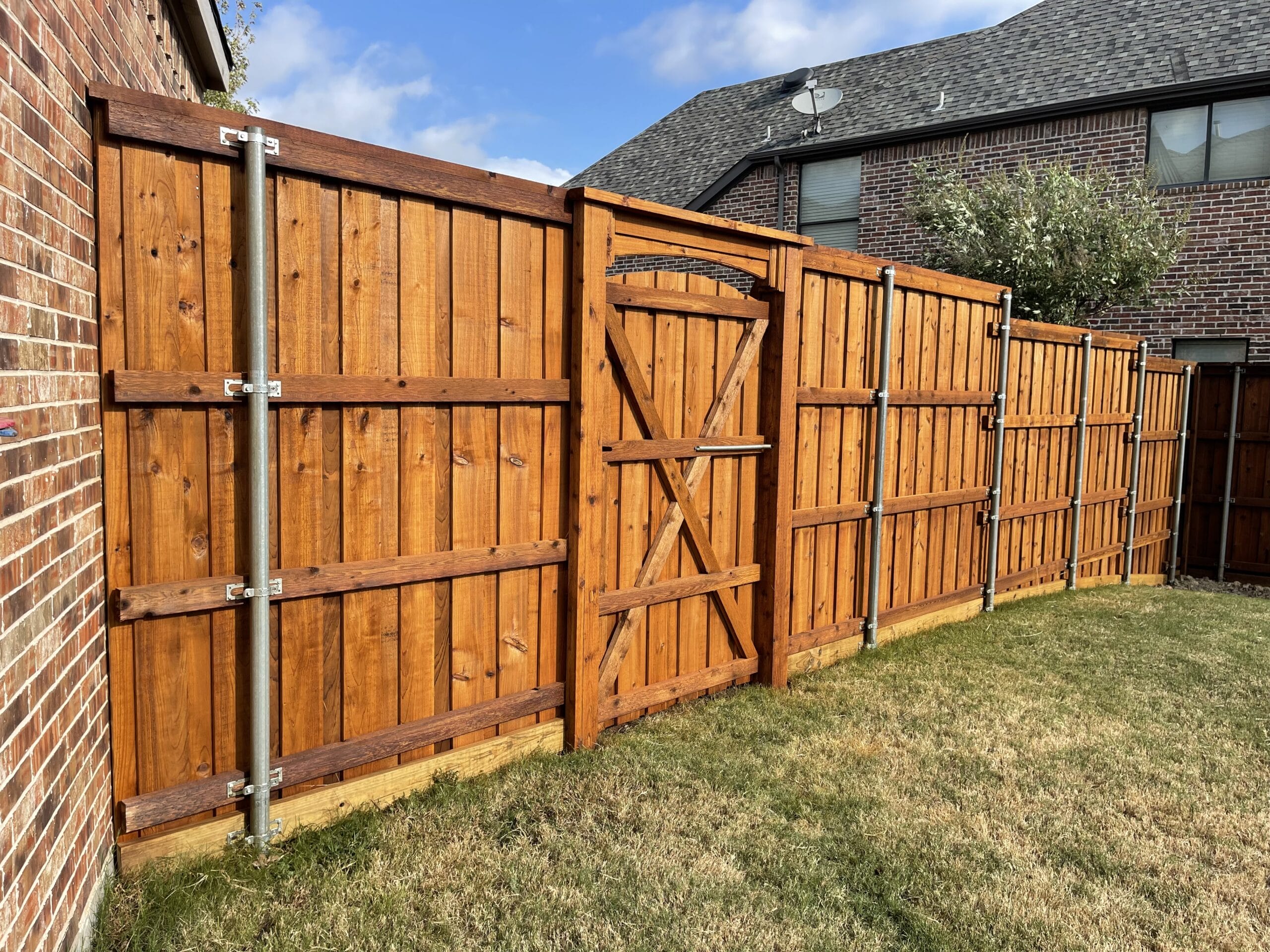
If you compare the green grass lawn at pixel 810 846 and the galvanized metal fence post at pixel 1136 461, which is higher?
the galvanized metal fence post at pixel 1136 461

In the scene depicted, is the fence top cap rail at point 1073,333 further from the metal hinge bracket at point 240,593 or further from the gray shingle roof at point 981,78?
the metal hinge bracket at point 240,593

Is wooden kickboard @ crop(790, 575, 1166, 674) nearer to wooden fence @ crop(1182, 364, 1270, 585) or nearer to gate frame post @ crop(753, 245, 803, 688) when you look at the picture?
gate frame post @ crop(753, 245, 803, 688)

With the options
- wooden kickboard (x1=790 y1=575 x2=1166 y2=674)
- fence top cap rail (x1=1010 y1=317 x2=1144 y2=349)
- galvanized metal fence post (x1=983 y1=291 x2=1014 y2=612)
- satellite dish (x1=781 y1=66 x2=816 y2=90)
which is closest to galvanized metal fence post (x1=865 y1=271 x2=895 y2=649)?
wooden kickboard (x1=790 y1=575 x2=1166 y2=674)

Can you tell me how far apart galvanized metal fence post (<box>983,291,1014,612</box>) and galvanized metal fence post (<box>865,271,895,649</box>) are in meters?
1.67

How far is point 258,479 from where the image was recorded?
3.04m

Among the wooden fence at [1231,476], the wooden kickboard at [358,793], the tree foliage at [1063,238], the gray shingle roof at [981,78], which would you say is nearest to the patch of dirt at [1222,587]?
the wooden fence at [1231,476]

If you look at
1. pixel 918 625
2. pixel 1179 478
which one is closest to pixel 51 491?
pixel 918 625

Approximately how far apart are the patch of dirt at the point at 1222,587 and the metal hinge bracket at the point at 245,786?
9826 millimetres

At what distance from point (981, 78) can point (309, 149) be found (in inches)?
569

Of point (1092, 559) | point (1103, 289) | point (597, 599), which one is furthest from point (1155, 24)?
point (597, 599)

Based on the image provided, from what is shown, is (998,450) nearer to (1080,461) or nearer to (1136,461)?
(1080,461)

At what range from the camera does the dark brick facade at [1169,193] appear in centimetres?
1182

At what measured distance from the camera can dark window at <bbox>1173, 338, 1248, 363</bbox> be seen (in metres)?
12.1

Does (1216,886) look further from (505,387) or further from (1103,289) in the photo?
(1103,289)
